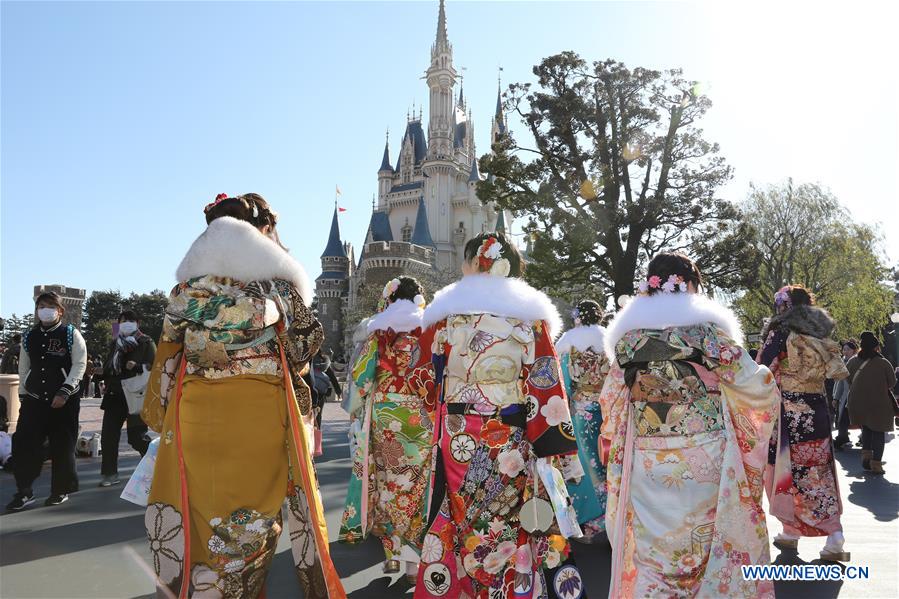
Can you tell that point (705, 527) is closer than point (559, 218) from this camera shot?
Yes

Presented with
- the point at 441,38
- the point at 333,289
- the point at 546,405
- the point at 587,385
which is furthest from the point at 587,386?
the point at 441,38

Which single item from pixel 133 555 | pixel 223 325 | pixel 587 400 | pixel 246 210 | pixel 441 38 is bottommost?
pixel 133 555

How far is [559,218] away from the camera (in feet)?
57.6

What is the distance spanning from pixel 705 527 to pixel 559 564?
0.83 m

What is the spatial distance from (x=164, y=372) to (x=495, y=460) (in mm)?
1755

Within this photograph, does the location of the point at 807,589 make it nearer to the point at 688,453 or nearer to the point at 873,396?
the point at 688,453

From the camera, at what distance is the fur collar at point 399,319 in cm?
462

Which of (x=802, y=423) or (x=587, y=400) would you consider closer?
(x=802, y=423)

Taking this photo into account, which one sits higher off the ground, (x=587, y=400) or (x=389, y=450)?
(x=587, y=400)

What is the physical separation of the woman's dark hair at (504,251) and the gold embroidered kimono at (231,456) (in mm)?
1044

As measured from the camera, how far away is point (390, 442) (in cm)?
455

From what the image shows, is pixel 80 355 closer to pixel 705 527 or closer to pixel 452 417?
pixel 452 417

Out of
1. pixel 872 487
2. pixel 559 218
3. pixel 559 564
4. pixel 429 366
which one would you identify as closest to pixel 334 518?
pixel 429 366

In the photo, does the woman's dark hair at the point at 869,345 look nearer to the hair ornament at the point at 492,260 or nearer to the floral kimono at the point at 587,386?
the floral kimono at the point at 587,386
